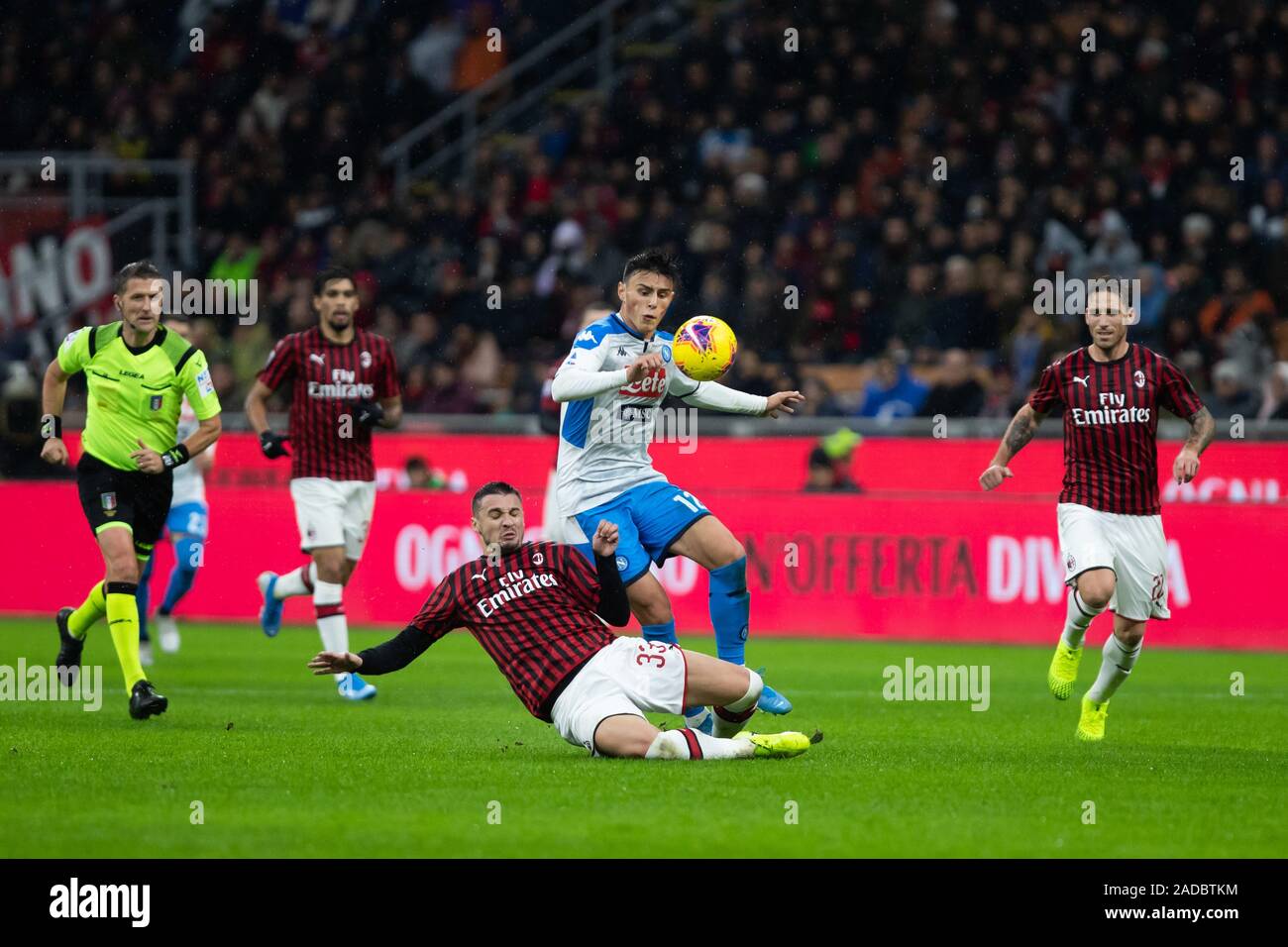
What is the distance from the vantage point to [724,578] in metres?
9.57

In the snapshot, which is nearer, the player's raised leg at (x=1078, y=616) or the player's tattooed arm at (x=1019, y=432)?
the player's raised leg at (x=1078, y=616)

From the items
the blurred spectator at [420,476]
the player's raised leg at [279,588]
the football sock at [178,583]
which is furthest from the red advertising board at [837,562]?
the player's raised leg at [279,588]

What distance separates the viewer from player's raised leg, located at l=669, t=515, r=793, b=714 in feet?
31.3

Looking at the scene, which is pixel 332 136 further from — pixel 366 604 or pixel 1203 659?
pixel 1203 659

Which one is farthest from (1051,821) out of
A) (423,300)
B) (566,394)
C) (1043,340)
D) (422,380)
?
(423,300)

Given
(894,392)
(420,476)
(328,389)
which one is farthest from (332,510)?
(894,392)

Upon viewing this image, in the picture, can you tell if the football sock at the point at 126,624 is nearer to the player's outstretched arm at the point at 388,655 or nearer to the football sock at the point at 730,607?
the player's outstretched arm at the point at 388,655

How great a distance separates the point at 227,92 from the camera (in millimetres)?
26188

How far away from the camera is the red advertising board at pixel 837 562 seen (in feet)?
53.5

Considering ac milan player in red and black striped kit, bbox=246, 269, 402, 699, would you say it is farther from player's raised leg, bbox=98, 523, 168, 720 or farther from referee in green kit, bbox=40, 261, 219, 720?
player's raised leg, bbox=98, 523, 168, 720

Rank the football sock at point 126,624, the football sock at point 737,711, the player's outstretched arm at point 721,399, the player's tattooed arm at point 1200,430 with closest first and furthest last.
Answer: the football sock at point 737,711
the player's outstretched arm at point 721,399
the player's tattooed arm at point 1200,430
the football sock at point 126,624

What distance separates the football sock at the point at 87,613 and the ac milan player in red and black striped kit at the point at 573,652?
10.4 feet

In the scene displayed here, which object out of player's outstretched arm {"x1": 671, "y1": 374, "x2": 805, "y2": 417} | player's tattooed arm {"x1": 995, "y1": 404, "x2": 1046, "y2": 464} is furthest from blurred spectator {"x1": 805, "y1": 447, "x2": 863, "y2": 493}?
player's outstretched arm {"x1": 671, "y1": 374, "x2": 805, "y2": 417}
